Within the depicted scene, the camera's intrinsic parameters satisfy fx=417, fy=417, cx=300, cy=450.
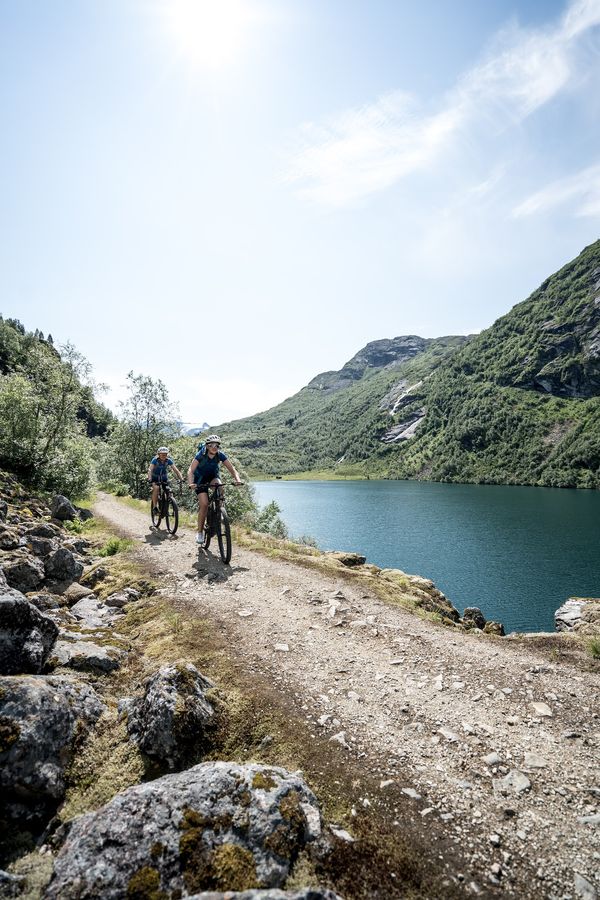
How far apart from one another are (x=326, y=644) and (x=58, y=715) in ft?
16.1

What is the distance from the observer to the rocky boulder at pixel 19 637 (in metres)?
6.10

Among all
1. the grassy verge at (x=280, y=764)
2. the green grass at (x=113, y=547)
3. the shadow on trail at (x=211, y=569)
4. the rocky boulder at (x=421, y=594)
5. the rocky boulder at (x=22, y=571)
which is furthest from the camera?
the green grass at (x=113, y=547)

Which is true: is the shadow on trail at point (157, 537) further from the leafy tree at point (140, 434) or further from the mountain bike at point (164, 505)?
the leafy tree at point (140, 434)

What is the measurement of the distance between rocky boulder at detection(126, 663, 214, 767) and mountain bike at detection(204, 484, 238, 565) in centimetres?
752

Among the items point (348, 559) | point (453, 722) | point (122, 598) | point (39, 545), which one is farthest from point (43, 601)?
point (348, 559)

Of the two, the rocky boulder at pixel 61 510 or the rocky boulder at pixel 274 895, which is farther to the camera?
the rocky boulder at pixel 61 510

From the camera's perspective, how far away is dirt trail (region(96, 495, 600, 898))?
414 cm

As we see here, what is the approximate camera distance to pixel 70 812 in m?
4.59

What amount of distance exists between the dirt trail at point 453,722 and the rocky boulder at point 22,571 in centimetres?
359

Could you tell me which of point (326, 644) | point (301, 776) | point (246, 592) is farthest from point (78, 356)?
point (301, 776)

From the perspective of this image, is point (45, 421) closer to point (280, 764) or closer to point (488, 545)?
point (280, 764)

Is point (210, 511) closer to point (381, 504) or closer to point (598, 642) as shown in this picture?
point (598, 642)

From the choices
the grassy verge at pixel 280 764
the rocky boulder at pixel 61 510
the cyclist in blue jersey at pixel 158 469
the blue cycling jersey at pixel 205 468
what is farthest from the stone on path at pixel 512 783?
the rocky boulder at pixel 61 510

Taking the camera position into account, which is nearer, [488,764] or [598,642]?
[488,764]
